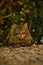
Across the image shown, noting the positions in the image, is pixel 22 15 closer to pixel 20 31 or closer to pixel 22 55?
pixel 20 31

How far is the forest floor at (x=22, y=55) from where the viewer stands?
12.1 ft

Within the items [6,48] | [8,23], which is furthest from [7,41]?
[8,23]

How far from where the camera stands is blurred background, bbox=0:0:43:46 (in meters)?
5.12

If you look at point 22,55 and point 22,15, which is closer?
point 22,55

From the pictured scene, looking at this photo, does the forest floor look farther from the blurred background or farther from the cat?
the blurred background

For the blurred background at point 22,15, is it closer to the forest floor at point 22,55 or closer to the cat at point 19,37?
the cat at point 19,37

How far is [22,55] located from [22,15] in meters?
1.46

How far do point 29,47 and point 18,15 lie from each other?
37.7 inches

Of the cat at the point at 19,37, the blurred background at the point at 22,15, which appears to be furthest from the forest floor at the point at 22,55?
the blurred background at the point at 22,15

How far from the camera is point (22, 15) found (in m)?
5.29

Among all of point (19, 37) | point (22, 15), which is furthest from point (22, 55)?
point (22, 15)

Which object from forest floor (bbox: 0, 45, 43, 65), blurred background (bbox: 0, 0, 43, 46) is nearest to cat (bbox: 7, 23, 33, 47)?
forest floor (bbox: 0, 45, 43, 65)

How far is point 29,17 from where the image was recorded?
17.8ft

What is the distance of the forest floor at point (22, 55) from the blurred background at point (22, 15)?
0.61 metres
